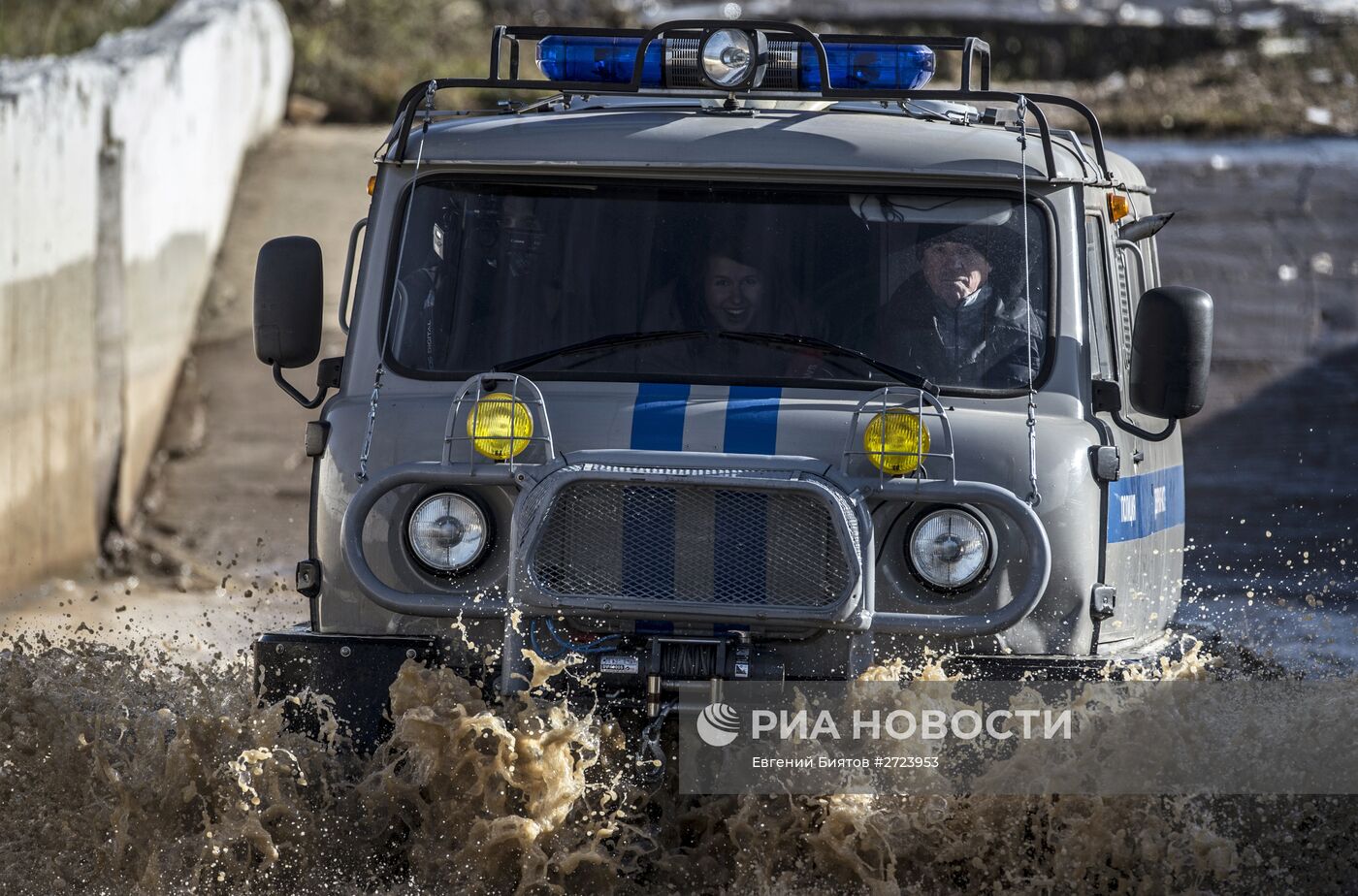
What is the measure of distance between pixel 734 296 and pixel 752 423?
1.64 ft

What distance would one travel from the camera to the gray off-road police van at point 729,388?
4805 millimetres

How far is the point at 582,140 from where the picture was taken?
5.54m

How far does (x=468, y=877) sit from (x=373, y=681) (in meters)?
0.66

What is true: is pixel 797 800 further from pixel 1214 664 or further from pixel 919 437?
pixel 1214 664

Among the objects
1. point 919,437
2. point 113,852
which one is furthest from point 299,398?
point 919,437

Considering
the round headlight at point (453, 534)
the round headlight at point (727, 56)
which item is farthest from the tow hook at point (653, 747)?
the round headlight at point (727, 56)

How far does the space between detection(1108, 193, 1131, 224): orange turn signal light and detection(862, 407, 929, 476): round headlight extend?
54.3 inches

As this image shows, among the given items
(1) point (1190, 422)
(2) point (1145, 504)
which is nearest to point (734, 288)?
(2) point (1145, 504)

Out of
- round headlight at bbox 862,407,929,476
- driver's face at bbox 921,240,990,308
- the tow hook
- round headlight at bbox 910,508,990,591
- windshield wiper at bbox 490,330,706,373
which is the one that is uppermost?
driver's face at bbox 921,240,990,308

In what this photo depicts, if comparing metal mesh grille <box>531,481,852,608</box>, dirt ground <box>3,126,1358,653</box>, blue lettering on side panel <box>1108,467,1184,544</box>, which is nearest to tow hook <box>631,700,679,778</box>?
metal mesh grille <box>531,481,852,608</box>

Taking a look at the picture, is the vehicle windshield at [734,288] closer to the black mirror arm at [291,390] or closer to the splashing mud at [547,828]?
the black mirror arm at [291,390]

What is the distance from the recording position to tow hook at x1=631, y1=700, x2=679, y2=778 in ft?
15.5

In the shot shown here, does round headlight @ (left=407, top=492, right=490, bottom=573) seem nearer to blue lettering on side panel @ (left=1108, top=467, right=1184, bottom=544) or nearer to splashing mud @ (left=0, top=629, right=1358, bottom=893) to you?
splashing mud @ (left=0, top=629, right=1358, bottom=893)

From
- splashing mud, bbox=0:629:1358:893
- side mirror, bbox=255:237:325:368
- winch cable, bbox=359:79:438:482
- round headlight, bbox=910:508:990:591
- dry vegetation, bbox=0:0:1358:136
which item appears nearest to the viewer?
splashing mud, bbox=0:629:1358:893
